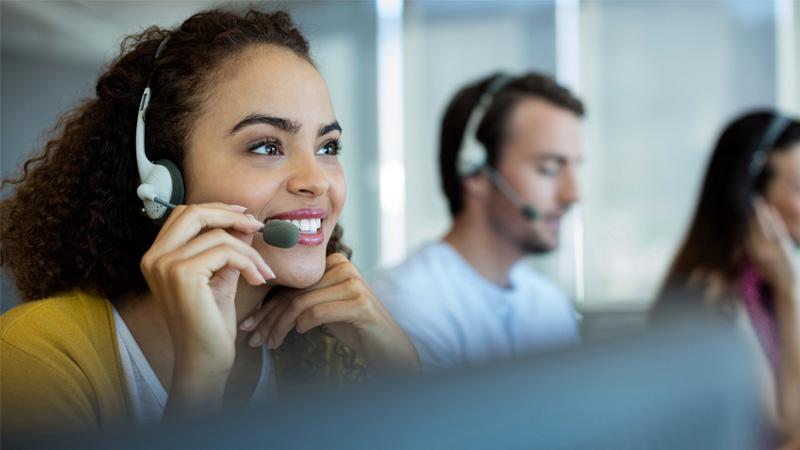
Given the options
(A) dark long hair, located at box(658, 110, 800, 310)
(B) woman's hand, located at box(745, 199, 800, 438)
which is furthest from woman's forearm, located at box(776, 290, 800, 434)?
(A) dark long hair, located at box(658, 110, 800, 310)

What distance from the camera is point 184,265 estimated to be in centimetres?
55

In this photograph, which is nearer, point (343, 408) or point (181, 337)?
point (343, 408)

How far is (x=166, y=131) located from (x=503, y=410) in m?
0.42

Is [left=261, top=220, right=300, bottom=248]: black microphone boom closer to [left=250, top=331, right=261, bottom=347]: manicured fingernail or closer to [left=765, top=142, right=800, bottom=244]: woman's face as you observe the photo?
[left=250, top=331, right=261, bottom=347]: manicured fingernail

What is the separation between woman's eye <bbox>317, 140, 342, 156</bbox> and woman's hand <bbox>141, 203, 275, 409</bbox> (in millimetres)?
70

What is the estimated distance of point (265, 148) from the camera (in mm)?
567

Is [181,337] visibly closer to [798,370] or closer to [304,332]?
[304,332]

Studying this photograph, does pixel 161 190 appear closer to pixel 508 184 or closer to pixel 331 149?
pixel 331 149

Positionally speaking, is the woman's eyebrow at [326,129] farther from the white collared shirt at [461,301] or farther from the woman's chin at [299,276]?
the white collared shirt at [461,301]

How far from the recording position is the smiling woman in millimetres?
557

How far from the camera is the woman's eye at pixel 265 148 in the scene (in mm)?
567

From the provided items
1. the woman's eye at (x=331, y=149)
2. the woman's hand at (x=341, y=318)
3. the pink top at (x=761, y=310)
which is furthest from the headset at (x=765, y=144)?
the woman's eye at (x=331, y=149)

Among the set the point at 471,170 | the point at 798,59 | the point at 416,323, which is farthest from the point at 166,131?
the point at 798,59

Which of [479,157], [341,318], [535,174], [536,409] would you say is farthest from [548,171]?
[536,409]
